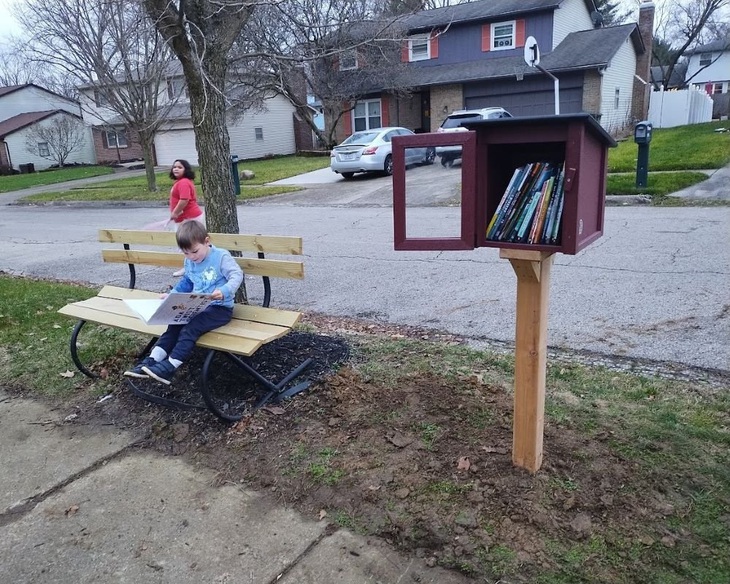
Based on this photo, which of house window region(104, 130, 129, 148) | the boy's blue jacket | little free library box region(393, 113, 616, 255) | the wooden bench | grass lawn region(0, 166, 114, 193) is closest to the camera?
little free library box region(393, 113, 616, 255)

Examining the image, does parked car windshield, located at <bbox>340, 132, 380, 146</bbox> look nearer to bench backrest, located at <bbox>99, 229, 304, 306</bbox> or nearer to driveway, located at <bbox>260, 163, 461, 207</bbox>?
driveway, located at <bbox>260, 163, 461, 207</bbox>

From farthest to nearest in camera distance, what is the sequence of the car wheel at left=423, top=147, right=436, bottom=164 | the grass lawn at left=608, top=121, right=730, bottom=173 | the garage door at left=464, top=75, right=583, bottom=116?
the garage door at left=464, top=75, right=583, bottom=116 → the grass lawn at left=608, top=121, right=730, bottom=173 → the car wheel at left=423, top=147, right=436, bottom=164

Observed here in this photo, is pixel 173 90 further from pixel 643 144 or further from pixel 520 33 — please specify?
pixel 643 144

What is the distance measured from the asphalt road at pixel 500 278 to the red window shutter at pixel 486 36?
18.5m

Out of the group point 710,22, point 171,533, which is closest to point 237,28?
point 171,533

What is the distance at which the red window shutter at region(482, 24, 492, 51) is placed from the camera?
27.5 meters

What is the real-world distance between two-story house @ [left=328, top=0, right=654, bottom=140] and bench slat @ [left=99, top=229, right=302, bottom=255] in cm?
2103

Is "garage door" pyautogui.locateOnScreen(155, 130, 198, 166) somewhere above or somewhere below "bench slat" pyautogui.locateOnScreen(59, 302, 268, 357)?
above

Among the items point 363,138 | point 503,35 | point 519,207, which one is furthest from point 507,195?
point 503,35

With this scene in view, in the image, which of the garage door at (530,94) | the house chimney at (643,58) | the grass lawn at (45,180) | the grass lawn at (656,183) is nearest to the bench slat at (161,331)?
the grass lawn at (656,183)

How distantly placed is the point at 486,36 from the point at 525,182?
2765cm

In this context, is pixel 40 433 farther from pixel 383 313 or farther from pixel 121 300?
pixel 383 313

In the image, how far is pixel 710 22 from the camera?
49.3 meters

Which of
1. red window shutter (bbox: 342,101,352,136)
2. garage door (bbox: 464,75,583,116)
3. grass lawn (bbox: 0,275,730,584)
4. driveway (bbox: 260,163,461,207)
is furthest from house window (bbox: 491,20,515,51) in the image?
grass lawn (bbox: 0,275,730,584)
